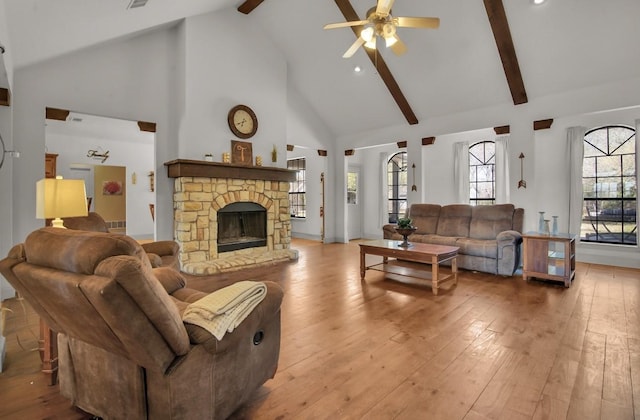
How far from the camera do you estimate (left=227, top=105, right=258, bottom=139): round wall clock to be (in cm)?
594

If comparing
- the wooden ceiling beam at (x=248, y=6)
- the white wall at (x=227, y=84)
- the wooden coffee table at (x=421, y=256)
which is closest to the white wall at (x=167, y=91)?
the white wall at (x=227, y=84)

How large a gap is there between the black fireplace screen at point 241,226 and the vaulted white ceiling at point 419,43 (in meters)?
3.08

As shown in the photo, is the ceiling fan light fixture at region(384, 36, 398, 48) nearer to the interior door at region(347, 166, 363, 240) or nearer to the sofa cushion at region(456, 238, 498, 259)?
the sofa cushion at region(456, 238, 498, 259)

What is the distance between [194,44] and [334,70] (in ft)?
8.93

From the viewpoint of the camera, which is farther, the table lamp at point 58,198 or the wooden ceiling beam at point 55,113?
the wooden ceiling beam at point 55,113

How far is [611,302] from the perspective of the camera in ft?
12.1

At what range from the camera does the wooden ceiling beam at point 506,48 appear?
474 centimetres

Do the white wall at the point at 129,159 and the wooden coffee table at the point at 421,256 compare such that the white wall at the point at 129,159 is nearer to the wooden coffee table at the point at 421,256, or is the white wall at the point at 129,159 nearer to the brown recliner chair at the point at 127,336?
the wooden coffee table at the point at 421,256

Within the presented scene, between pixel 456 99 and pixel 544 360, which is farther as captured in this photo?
pixel 456 99

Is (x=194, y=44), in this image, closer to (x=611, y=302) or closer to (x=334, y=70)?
(x=334, y=70)

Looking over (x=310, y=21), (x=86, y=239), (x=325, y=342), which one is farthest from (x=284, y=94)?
(x=86, y=239)

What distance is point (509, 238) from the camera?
4.83 metres

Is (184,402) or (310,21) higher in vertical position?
(310,21)

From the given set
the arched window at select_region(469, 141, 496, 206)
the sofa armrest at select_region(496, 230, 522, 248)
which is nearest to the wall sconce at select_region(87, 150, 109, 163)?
the sofa armrest at select_region(496, 230, 522, 248)
